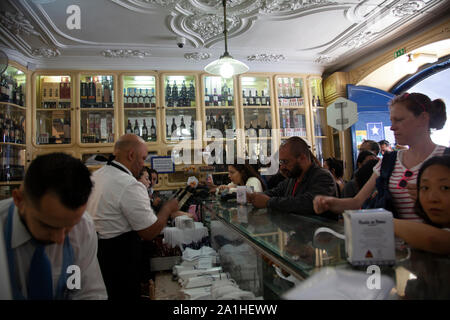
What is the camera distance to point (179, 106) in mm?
4840

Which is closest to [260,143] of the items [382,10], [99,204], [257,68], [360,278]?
[257,68]

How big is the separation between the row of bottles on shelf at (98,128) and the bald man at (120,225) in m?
3.29

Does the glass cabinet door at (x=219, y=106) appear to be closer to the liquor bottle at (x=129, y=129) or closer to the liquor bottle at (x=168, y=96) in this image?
the liquor bottle at (x=168, y=96)

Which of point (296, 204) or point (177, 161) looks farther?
point (177, 161)

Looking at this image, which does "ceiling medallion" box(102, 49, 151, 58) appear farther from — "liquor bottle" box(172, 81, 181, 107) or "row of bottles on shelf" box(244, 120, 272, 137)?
"row of bottles on shelf" box(244, 120, 272, 137)

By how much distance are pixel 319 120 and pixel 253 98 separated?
4.44ft

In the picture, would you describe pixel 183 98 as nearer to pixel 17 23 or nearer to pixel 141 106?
pixel 141 106

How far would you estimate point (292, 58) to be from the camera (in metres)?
4.98

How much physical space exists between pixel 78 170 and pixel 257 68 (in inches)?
185

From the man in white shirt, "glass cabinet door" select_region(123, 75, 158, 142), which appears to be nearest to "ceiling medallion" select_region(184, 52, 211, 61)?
"glass cabinet door" select_region(123, 75, 158, 142)

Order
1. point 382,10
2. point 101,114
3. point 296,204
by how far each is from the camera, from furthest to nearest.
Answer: point 101,114, point 382,10, point 296,204

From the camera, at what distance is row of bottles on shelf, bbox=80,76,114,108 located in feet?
15.2

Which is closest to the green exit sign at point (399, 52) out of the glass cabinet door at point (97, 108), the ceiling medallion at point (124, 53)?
the ceiling medallion at point (124, 53)
